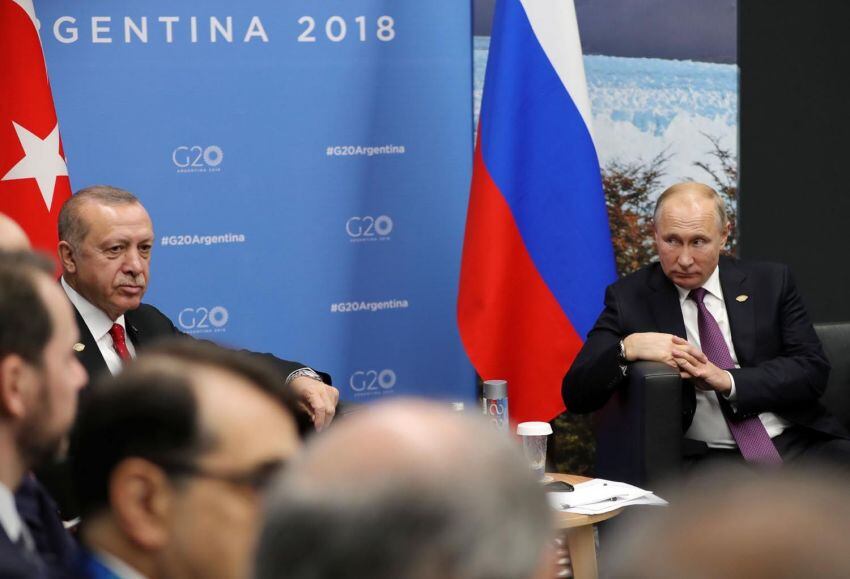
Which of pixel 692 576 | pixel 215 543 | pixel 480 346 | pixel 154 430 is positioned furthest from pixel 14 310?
pixel 480 346

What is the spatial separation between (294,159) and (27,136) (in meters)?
1.26

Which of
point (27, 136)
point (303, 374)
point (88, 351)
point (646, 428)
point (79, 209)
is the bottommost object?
point (646, 428)

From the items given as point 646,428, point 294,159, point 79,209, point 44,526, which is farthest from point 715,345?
point 44,526

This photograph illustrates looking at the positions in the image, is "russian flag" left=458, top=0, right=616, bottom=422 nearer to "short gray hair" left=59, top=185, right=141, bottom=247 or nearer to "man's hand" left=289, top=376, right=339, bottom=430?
"man's hand" left=289, top=376, right=339, bottom=430

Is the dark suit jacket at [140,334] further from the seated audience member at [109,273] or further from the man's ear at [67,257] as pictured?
the man's ear at [67,257]

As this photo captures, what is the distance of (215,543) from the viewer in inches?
46.5

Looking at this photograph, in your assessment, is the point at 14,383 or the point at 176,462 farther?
the point at 14,383

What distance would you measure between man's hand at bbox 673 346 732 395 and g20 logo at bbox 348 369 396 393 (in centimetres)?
154

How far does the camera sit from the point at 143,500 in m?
1.21

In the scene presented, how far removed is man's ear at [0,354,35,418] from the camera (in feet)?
4.60

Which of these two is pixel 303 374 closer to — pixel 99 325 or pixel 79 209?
pixel 99 325

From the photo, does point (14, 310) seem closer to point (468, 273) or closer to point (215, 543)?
point (215, 543)

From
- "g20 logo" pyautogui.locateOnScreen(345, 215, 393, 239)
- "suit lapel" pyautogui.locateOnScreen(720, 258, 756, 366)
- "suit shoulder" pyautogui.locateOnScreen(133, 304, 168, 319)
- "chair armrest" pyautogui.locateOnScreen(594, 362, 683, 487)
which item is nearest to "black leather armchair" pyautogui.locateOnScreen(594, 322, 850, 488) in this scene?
"chair armrest" pyautogui.locateOnScreen(594, 362, 683, 487)

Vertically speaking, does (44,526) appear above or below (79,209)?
below
